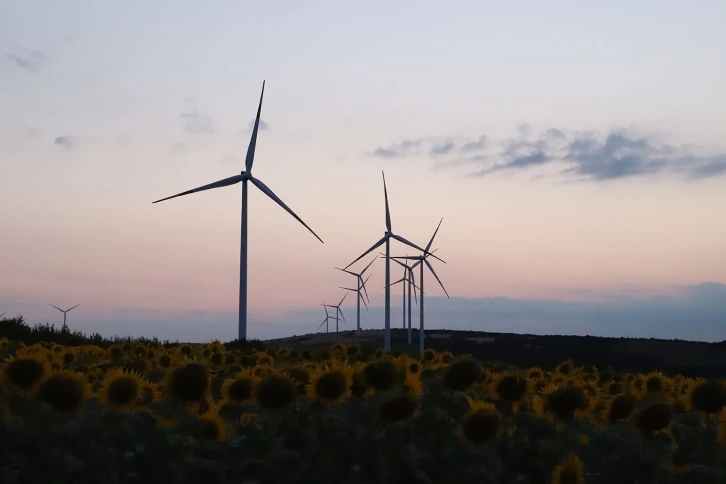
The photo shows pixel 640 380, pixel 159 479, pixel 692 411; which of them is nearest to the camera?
pixel 159 479

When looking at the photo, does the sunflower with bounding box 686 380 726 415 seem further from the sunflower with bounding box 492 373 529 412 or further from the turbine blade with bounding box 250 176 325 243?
the turbine blade with bounding box 250 176 325 243

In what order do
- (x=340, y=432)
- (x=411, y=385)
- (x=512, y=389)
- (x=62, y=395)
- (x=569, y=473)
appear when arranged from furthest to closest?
(x=512, y=389)
(x=411, y=385)
(x=62, y=395)
(x=340, y=432)
(x=569, y=473)

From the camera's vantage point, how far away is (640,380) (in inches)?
462

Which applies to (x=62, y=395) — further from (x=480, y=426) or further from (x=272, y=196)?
(x=272, y=196)

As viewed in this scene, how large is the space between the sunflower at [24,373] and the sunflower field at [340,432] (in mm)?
11

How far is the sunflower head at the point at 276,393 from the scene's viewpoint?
654 cm

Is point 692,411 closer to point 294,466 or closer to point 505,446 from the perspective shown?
point 505,446

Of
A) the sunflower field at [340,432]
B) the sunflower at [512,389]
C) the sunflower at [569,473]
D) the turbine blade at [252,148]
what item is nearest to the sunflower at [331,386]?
the sunflower field at [340,432]

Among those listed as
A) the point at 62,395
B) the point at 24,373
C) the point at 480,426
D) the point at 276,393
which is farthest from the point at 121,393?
the point at 480,426

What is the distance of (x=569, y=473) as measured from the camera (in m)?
6.14

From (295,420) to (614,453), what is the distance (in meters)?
2.60

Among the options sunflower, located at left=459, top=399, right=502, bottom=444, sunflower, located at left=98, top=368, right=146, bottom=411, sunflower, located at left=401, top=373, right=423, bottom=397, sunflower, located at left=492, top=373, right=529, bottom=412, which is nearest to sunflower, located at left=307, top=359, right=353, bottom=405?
sunflower, located at left=401, top=373, right=423, bottom=397

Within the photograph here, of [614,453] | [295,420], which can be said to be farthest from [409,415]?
[614,453]

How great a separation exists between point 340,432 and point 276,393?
613mm
